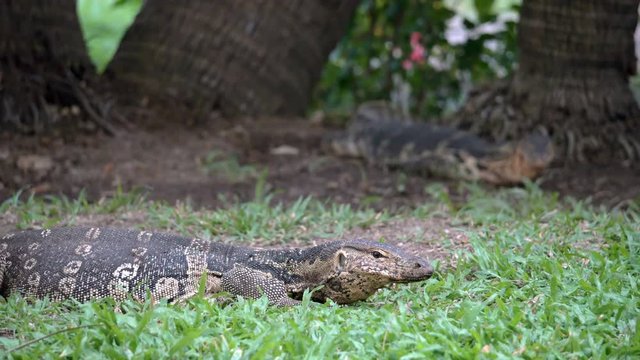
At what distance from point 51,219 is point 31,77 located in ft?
10.1

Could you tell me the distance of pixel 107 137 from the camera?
29.5ft

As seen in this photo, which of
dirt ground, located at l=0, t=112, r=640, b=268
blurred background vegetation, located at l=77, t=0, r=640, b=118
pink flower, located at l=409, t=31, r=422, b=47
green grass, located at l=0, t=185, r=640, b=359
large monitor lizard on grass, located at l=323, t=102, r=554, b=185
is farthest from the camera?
pink flower, located at l=409, t=31, r=422, b=47

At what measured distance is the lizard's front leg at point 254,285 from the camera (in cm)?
457

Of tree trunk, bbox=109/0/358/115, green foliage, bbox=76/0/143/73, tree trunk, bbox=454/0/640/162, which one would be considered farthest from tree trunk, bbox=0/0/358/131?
tree trunk, bbox=454/0/640/162

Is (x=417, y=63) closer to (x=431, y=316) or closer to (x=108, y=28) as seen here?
(x=108, y=28)

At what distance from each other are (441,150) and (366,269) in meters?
5.19

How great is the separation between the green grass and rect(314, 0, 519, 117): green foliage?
5918 mm

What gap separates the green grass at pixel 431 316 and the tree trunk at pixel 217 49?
168 inches

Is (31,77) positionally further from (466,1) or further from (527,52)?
(466,1)

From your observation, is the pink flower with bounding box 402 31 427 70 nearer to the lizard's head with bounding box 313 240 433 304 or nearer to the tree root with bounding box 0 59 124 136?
the tree root with bounding box 0 59 124 136

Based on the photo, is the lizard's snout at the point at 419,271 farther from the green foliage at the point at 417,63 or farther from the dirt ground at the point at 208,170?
the green foliage at the point at 417,63

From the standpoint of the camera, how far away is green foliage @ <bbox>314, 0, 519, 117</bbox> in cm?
1168

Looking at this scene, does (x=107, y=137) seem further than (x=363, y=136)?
No

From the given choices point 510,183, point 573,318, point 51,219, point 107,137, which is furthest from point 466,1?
point 573,318
